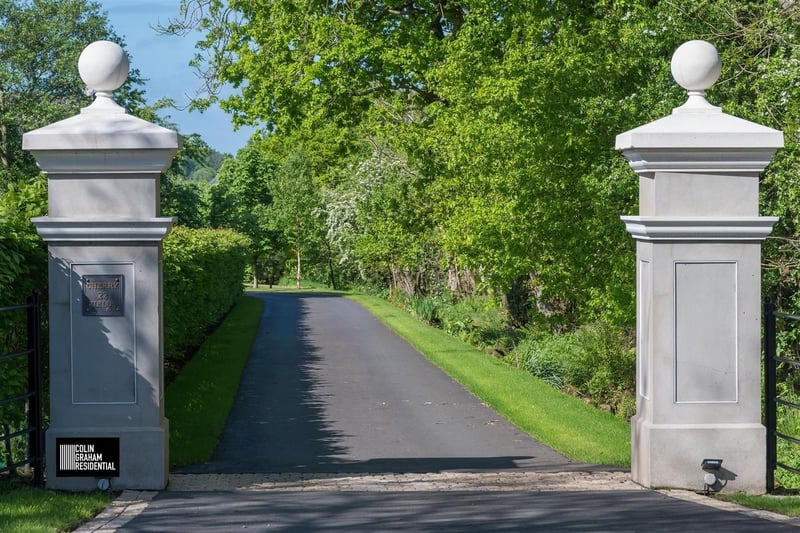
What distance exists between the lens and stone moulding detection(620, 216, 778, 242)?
28.8 feet

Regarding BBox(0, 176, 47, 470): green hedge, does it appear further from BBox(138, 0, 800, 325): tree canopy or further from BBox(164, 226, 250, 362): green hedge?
BBox(138, 0, 800, 325): tree canopy

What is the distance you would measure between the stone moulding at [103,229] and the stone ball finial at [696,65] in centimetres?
458

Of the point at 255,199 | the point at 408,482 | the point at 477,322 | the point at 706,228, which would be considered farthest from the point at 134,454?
A: the point at 255,199

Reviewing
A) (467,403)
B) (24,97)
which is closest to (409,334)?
(467,403)

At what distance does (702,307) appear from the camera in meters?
8.91

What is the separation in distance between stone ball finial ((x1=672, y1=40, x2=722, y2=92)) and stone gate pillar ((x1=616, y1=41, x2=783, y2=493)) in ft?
1.15

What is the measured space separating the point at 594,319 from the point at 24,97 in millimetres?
24679

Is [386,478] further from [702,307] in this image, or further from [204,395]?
[204,395]

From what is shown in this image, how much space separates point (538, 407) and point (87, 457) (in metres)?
8.03

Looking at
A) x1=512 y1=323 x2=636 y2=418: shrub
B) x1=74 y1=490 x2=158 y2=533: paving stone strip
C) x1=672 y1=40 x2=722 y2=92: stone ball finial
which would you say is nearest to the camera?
x1=74 y1=490 x2=158 y2=533: paving stone strip

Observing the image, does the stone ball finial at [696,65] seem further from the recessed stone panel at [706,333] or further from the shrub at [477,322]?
the shrub at [477,322]

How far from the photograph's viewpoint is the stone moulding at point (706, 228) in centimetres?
877

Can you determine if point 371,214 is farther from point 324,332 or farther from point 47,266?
point 47,266

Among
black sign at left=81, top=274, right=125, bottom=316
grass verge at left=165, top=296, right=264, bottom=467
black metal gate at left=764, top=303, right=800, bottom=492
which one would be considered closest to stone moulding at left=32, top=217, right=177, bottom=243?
black sign at left=81, top=274, right=125, bottom=316
